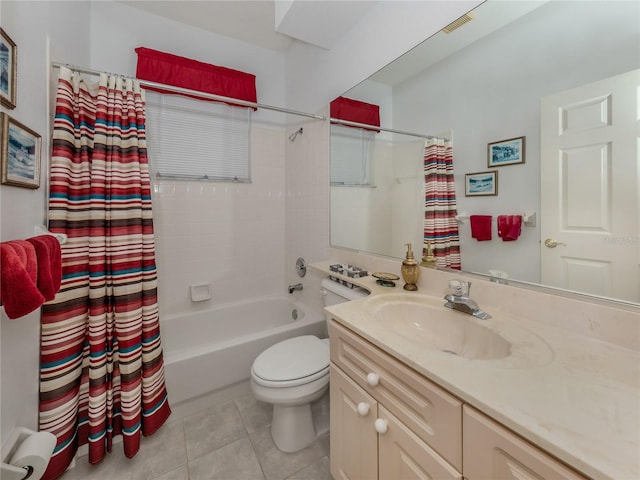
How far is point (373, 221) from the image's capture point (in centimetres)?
159

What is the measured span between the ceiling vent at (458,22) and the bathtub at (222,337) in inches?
69.1

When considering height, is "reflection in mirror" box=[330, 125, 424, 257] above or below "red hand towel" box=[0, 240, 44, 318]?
above

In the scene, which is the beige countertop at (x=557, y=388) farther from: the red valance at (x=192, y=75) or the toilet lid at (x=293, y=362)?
the red valance at (x=192, y=75)

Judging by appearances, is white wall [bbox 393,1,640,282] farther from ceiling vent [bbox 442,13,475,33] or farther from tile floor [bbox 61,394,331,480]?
tile floor [bbox 61,394,331,480]

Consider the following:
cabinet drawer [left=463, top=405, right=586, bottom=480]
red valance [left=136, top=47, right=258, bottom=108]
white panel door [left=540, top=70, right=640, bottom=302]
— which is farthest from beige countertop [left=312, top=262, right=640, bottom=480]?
red valance [left=136, top=47, right=258, bottom=108]

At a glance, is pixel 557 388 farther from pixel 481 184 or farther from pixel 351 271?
pixel 351 271

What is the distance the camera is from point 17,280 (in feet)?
2.28

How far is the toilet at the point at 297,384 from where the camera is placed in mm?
1204

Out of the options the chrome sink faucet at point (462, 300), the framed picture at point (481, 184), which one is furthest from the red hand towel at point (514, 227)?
the chrome sink faucet at point (462, 300)

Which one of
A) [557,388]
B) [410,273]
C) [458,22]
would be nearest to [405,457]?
[557,388]

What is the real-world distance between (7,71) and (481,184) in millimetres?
1659

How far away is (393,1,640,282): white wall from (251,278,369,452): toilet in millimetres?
660

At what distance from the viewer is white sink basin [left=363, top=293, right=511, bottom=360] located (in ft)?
2.71

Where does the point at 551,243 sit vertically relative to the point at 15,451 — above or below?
above
